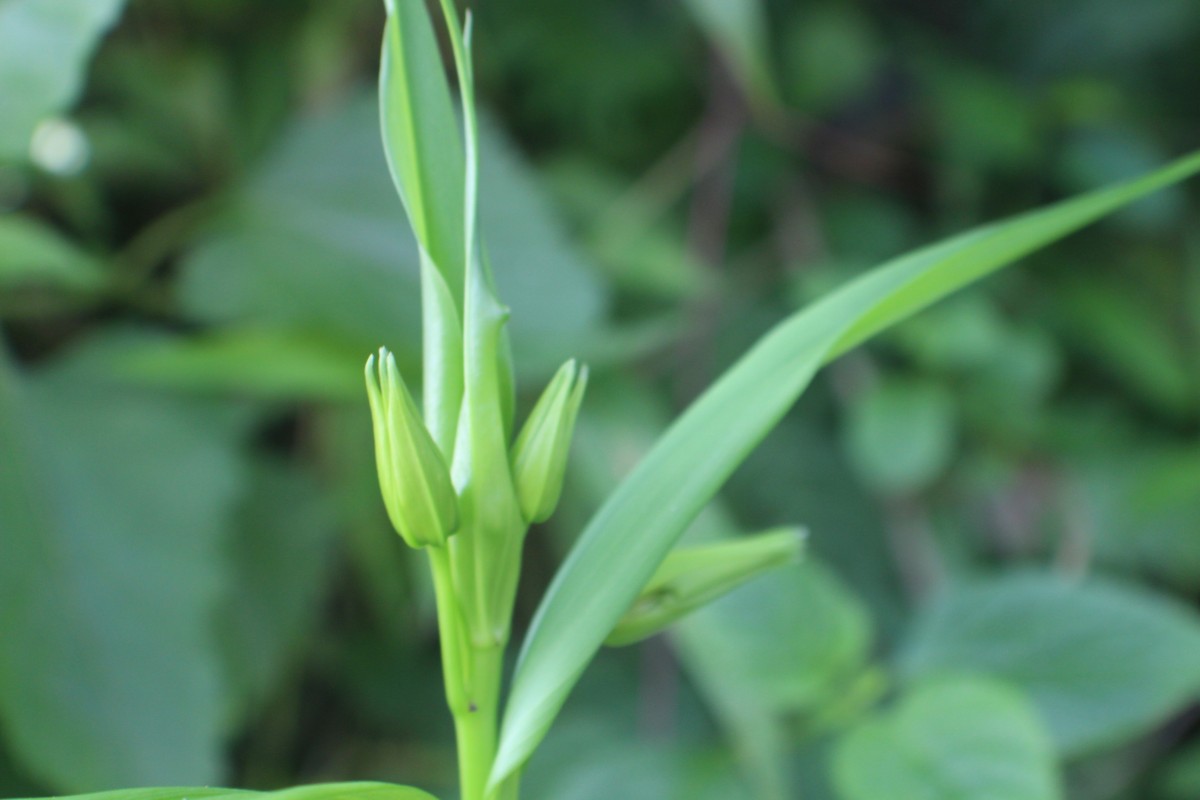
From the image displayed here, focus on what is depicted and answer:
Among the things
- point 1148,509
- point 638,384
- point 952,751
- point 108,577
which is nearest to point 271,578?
point 108,577

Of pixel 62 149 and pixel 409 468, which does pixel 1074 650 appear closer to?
pixel 409 468

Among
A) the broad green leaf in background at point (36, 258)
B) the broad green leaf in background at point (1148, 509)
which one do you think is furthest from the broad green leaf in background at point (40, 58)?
the broad green leaf in background at point (1148, 509)

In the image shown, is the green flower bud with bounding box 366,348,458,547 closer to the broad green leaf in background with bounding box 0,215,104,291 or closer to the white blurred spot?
the broad green leaf in background with bounding box 0,215,104,291

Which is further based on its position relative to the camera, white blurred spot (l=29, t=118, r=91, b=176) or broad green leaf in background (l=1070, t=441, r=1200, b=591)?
broad green leaf in background (l=1070, t=441, r=1200, b=591)

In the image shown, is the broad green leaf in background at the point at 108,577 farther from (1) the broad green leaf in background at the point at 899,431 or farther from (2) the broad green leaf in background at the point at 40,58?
(1) the broad green leaf in background at the point at 899,431

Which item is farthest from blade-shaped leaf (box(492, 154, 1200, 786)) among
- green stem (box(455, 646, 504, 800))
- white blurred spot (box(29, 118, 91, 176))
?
white blurred spot (box(29, 118, 91, 176))

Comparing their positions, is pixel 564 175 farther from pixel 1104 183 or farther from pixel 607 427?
pixel 1104 183

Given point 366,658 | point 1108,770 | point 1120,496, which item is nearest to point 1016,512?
point 1120,496
